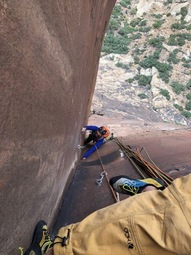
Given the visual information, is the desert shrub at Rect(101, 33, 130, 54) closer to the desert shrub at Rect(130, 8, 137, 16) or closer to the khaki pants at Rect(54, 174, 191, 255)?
the desert shrub at Rect(130, 8, 137, 16)

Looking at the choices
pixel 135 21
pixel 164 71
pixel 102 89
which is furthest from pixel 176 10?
pixel 102 89

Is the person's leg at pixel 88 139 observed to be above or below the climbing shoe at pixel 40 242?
below

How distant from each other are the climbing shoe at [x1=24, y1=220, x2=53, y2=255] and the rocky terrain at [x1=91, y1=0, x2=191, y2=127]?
28.3ft

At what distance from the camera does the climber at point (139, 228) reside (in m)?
1.34

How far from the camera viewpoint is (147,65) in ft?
68.1

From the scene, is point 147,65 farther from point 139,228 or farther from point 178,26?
point 139,228

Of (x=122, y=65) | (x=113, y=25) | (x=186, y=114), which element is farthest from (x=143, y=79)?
(x=113, y=25)

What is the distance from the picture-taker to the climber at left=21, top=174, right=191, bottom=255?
1345mm

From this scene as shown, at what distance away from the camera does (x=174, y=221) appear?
4.42 feet

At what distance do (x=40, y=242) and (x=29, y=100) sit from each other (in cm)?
108

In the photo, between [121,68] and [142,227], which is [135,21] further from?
[142,227]

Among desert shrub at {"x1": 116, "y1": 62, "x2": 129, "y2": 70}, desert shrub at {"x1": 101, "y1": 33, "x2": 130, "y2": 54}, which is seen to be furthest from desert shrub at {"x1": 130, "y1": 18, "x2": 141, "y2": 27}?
desert shrub at {"x1": 116, "y1": 62, "x2": 129, "y2": 70}

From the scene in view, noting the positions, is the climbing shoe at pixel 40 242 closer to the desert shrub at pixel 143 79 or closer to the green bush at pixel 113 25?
the desert shrub at pixel 143 79

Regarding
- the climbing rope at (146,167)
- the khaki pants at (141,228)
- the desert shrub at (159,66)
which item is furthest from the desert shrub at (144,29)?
the khaki pants at (141,228)
